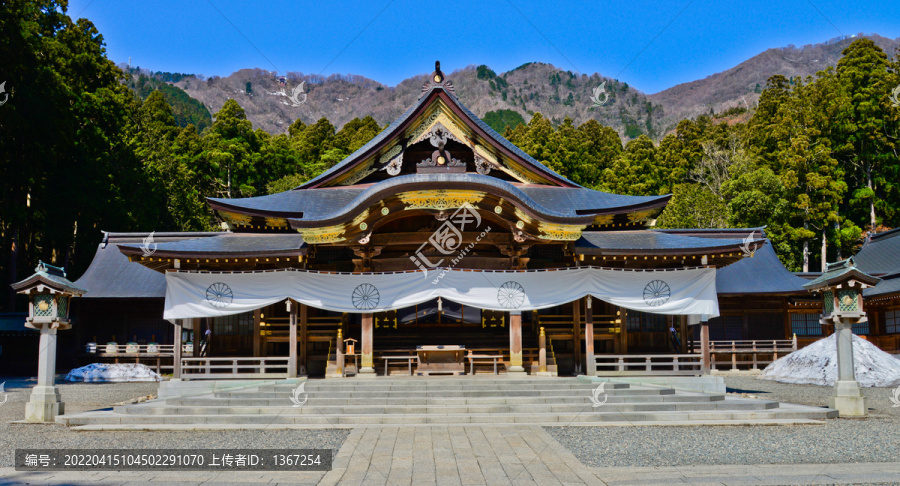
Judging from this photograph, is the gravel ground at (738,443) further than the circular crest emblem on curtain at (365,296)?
No

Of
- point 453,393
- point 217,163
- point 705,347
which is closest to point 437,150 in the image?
point 453,393

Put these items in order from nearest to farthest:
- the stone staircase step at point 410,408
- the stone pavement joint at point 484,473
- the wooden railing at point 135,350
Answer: the stone pavement joint at point 484,473, the stone staircase step at point 410,408, the wooden railing at point 135,350

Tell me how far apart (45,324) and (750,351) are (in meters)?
21.7

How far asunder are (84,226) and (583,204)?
2790 centimetres

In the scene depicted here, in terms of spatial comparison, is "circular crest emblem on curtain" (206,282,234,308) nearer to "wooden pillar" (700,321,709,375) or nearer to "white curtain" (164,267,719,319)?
"white curtain" (164,267,719,319)

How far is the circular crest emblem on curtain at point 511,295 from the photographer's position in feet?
52.7

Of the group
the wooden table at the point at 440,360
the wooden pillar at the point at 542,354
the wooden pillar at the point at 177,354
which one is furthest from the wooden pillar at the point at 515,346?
the wooden pillar at the point at 177,354

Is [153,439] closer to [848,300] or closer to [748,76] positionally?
[848,300]

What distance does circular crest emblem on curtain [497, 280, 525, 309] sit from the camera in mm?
16078

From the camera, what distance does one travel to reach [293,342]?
51.9 ft

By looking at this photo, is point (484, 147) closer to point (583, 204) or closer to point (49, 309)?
point (583, 204)

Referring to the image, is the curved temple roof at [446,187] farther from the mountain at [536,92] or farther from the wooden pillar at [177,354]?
the mountain at [536,92]

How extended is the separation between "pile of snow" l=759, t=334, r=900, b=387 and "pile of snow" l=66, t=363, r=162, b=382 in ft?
67.4

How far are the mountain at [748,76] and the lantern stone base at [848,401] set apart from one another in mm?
142700
